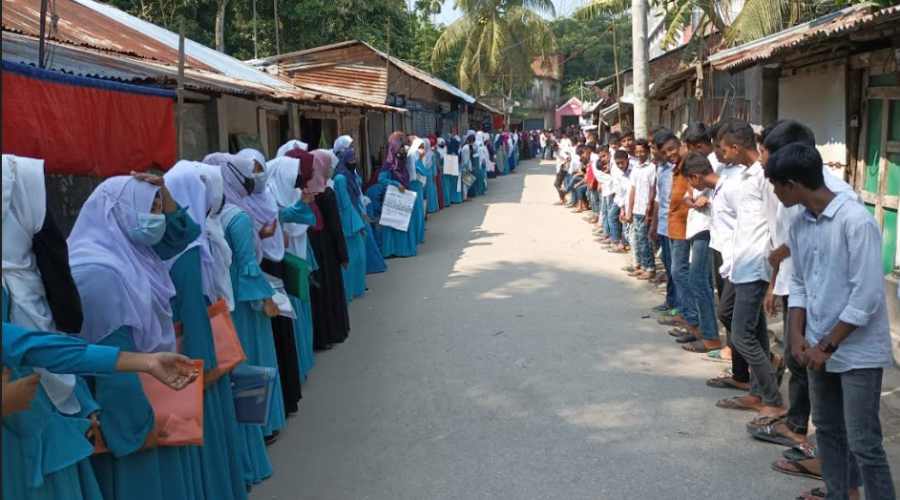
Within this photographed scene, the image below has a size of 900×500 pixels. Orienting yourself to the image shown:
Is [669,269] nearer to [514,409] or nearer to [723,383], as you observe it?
[723,383]

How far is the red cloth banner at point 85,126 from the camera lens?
372cm

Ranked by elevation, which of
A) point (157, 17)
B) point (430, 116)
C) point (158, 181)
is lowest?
point (158, 181)

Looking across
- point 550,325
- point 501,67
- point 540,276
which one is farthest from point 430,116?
A: point 550,325

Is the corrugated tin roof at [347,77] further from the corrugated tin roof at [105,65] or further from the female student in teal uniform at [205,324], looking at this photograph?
the female student in teal uniform at [205,324]

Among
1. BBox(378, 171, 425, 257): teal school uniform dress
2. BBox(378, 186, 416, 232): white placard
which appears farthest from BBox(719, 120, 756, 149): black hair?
BBox(378, 171, 425, 257): teal school uniform dress

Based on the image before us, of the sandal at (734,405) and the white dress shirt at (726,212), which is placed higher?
the white dress shirt at (726,212)

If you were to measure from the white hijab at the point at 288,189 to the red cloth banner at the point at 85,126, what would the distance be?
0.78 meters

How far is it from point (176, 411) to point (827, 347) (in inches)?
98.0

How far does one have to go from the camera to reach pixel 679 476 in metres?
4.20

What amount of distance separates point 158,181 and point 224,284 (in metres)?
0.92

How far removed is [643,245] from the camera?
952cm

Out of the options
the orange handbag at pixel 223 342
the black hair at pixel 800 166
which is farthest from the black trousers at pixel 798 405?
the orange handbag at pixel 223 342

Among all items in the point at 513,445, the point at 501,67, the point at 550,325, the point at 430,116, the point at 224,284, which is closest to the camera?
the point at 224,284

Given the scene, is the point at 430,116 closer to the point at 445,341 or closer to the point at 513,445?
the point at 445,341
